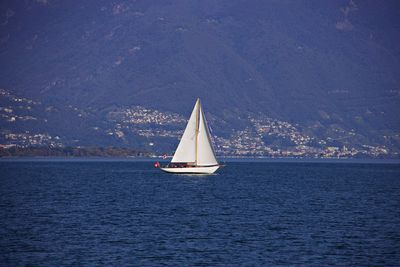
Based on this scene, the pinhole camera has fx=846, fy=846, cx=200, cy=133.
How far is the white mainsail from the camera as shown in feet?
480

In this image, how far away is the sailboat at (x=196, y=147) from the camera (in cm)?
14625

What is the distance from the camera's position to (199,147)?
146875mm

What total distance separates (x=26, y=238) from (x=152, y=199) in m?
40.4

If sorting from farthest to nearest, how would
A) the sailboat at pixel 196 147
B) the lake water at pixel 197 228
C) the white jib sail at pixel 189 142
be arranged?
the white jib sail at pixel 189 142 → the sailboat at pixel 196 147 → the lake water at pixel 197 228

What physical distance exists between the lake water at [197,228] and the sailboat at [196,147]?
88.4 feet

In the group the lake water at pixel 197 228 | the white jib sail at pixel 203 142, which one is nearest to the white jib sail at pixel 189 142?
the white jib sail at pixel 203 142

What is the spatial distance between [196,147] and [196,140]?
1.24 metres

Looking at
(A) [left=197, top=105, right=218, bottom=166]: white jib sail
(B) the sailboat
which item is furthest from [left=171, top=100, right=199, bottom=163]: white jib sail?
(A) [left=197, top=105, right=218, bottom=166]: white jib sail

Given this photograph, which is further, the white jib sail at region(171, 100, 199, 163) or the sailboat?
the white jib sail at region(171, 100, 199, 163)

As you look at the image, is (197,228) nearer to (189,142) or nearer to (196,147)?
(196,147)

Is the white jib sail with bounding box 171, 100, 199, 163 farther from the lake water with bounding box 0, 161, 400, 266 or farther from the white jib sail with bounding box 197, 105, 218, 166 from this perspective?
the lake water with bounding box 0, 161, 400, 266

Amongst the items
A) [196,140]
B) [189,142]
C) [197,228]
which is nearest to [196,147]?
[196,140]

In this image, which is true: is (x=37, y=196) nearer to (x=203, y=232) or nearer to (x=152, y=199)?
(x=152, y=199)

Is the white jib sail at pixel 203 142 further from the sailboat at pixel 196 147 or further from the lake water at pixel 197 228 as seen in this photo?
the lake water at pixel 197 228
